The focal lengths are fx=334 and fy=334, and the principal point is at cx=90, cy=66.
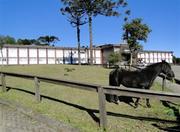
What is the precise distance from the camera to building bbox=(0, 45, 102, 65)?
80500mm

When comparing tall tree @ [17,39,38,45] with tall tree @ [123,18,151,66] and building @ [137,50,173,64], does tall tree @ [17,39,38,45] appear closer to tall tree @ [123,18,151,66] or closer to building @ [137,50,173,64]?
building @ [137,50,173,64]

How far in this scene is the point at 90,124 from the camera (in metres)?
8.42

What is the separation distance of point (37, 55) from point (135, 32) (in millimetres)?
34251

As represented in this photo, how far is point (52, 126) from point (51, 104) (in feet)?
8.97

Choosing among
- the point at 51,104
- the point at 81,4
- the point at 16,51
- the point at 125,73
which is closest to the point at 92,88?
the point at 51,104

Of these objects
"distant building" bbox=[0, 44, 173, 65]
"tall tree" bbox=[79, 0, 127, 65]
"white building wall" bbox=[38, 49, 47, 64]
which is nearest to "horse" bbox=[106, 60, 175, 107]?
"tall tree" bbox=[79, 0, 127, 65]

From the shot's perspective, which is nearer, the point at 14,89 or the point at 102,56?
the point at 14,89

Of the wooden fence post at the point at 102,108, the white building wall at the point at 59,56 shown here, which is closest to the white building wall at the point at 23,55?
the white building wall at the point at 59,56

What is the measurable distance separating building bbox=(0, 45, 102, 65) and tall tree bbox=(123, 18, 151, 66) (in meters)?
28.9

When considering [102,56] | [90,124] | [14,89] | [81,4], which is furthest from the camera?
[102,56]

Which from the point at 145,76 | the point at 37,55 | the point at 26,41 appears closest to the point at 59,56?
the point at 37,55

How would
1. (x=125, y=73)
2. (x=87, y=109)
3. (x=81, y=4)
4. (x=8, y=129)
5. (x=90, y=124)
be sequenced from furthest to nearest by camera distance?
(x=81, y=4) < (x=125, y=73) < (x=87, y=109) < (x=90, y=124) < (x=8, y=129)

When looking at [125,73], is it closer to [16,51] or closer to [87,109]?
[87,109]

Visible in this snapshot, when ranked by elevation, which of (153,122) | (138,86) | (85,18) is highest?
(85,18)
